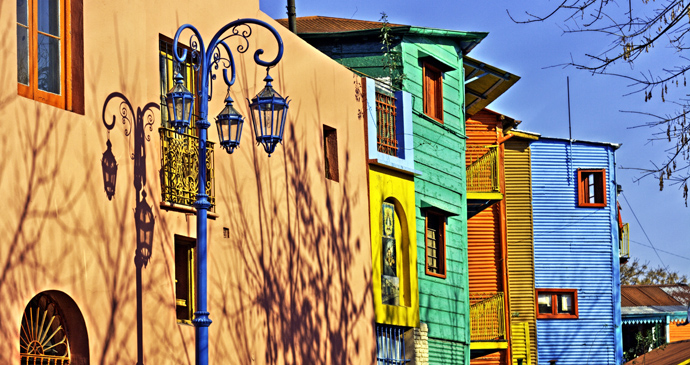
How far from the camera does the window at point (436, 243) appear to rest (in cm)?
2188

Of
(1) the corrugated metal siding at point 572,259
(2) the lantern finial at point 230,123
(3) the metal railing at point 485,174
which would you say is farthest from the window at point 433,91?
(1) the corrugated metal siding at point 572,259

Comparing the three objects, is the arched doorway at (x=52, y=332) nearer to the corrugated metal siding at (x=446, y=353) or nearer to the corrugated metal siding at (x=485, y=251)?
the corrugated metal siding at (x=446, y=353)

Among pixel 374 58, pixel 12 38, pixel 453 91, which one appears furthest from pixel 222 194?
pixel 453 91

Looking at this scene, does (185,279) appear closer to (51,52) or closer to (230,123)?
(230,123)

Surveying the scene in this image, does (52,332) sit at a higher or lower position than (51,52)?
lower

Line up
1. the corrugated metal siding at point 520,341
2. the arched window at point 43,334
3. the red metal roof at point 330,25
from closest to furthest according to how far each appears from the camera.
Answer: the arched window at point 43,334
the red metal roof at point 330,25
the corrugated metal siding at point 520,341

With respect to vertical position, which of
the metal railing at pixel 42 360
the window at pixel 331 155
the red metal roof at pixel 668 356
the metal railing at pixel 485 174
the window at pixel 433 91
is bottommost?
the red metal roof at pixel 668 356

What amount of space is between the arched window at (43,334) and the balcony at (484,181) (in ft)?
50.0

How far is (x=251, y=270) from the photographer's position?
14984mm

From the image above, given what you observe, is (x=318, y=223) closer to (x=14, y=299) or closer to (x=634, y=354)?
(x=14, y=299)

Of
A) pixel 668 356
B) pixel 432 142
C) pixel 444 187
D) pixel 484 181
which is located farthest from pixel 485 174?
pixel 668 356

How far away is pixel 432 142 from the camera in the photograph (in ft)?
71.8

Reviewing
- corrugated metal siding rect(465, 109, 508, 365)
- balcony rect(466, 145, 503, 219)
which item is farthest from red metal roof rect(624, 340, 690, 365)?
balcony rect(466, 145, 503, 219)

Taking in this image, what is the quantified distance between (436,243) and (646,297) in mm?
28130
